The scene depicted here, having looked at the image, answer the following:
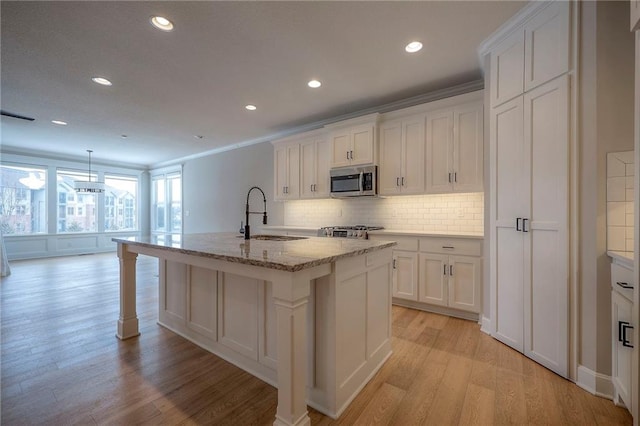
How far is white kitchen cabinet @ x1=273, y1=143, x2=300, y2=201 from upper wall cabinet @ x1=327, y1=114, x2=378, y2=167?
817 mm

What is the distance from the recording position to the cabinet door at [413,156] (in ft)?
11.1

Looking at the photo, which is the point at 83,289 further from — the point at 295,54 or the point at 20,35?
the point at 295,54

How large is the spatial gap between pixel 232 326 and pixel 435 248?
226cm

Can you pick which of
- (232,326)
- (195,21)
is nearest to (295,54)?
(195,21)

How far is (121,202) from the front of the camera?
8227mm

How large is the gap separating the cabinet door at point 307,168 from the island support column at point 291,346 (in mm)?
A: 3187

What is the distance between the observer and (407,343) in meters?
2.44

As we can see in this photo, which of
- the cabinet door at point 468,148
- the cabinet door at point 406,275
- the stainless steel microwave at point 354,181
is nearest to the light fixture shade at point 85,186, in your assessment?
the stainless steel microwave at point 354,181

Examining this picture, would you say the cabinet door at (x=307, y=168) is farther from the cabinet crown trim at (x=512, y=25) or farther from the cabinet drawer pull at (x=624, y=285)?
the cabinet drawer pull at (x=624, y=285)

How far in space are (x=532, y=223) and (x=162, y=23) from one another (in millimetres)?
3296

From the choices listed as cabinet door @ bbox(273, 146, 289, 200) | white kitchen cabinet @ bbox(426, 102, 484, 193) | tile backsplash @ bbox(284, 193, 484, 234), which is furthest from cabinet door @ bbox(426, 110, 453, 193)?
cabinet door @ bbox(273, 146, 289, 200)

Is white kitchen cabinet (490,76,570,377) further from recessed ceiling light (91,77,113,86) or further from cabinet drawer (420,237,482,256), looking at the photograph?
recessed ceiling light (91,77,113,86)

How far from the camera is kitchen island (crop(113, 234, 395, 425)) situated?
137 centimetres

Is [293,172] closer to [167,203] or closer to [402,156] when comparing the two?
[402,156]
